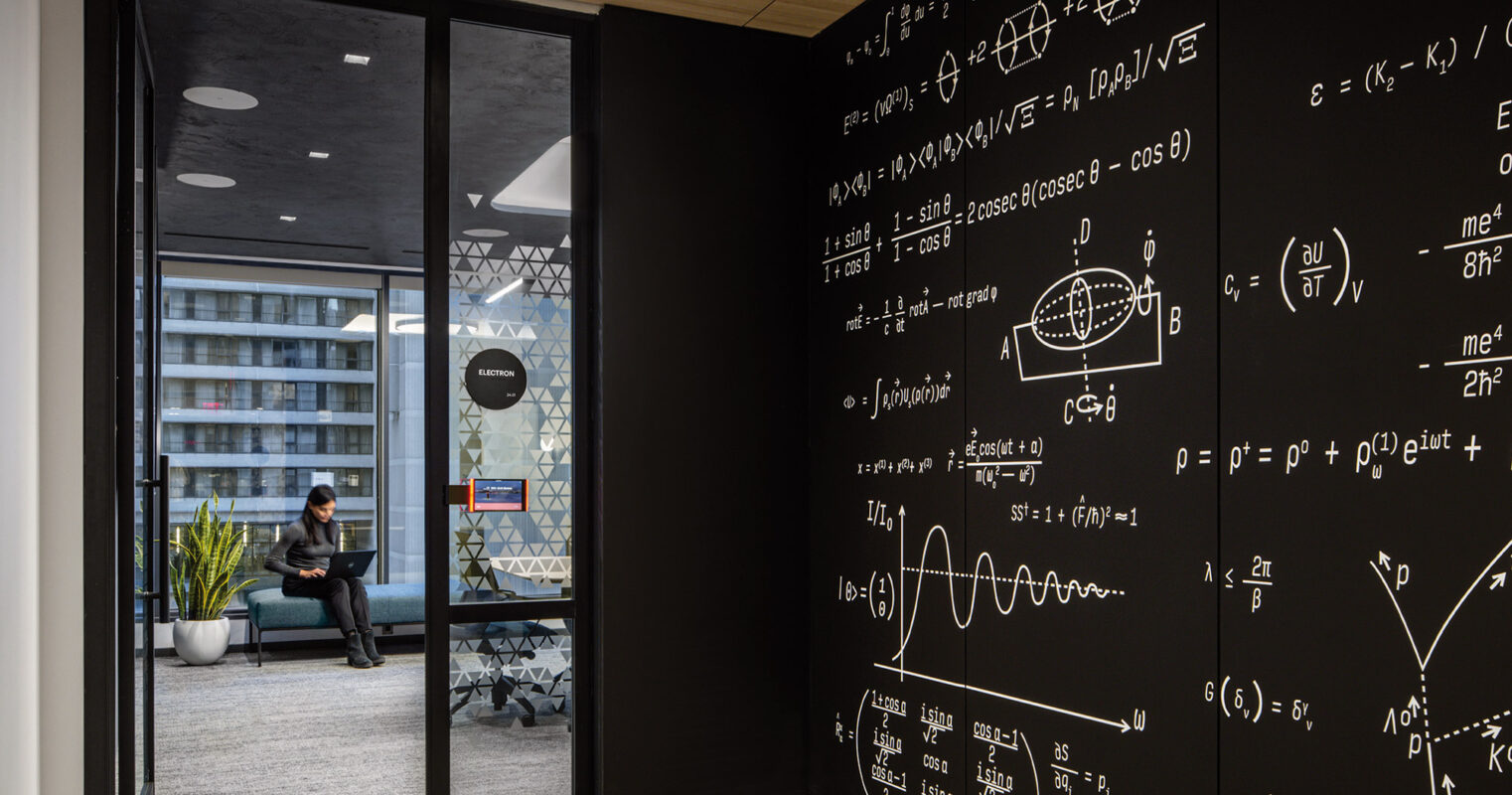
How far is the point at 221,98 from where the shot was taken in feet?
16.6

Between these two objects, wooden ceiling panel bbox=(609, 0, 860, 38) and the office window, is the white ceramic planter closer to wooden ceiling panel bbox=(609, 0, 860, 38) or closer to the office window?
the office window

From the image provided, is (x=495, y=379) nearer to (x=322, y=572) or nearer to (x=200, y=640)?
(x=322, y=572)

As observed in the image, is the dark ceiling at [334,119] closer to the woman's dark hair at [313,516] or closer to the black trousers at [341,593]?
the woman's dark hair at [313,516]

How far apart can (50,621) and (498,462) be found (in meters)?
1.37

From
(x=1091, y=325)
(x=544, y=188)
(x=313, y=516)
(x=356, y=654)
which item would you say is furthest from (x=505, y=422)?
(x=313, y=516)

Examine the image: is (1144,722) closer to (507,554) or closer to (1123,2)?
(1123,2)

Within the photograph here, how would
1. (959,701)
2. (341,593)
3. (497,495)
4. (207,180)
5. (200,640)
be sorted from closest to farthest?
(959,701) < (497,495) < (207,180) < (200,640) < (341,593)

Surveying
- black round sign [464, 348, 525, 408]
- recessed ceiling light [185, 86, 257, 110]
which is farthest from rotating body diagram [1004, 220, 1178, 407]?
recessed ceiling light [185, 86, 257, 110]

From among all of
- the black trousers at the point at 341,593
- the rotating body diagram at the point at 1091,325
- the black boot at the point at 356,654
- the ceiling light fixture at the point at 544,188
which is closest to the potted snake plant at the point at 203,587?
the black trousers at the point at 341,593

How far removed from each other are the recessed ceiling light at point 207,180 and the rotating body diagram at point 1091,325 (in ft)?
16.7

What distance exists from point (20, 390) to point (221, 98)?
8.76 ft

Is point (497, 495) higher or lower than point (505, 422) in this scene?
lower

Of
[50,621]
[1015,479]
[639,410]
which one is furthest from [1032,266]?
[50,621]

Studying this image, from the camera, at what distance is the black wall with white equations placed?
79.4 inches
